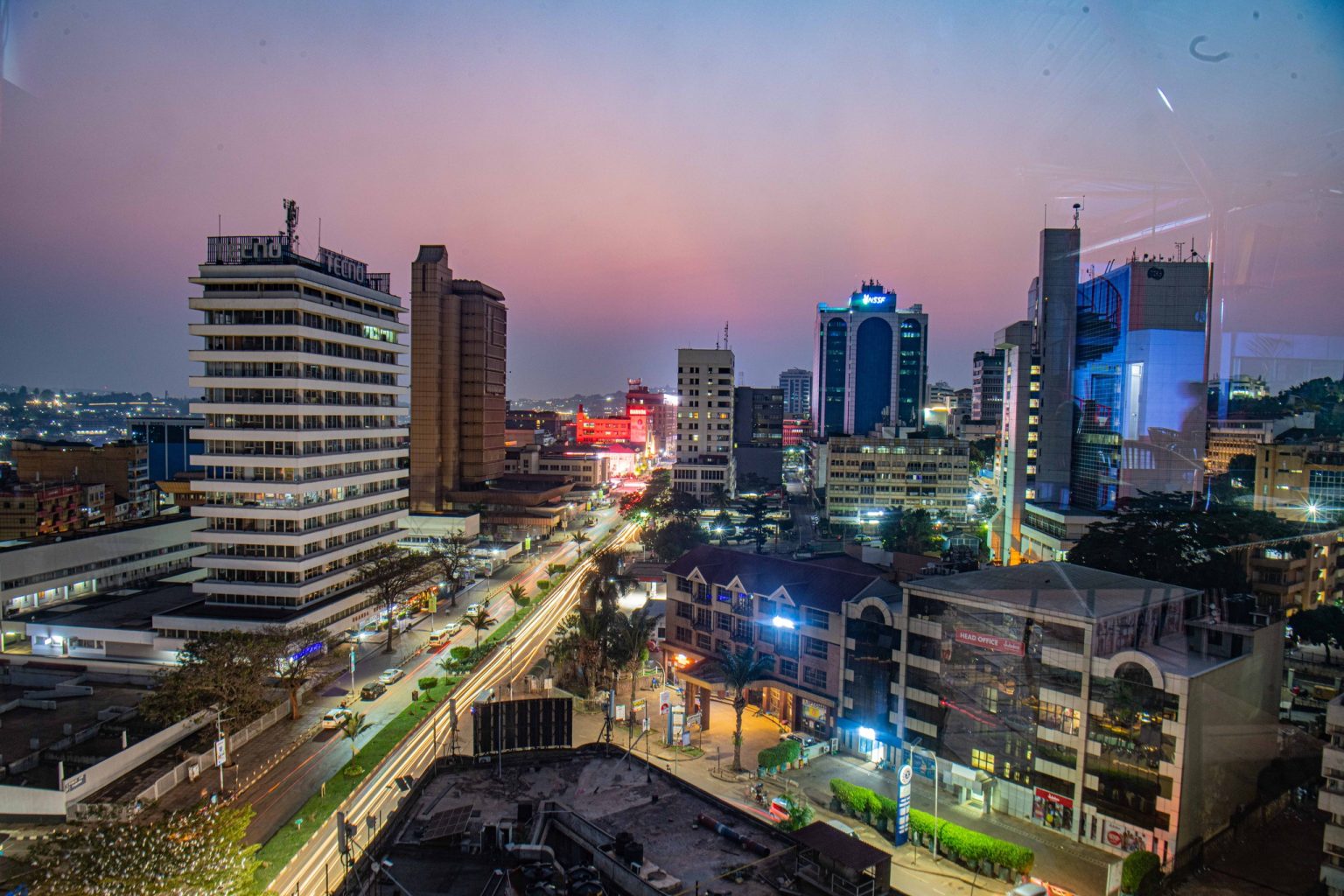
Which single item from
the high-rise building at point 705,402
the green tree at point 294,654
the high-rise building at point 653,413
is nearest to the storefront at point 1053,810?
the green tree at point 294,654

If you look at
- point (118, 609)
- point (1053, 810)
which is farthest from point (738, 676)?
point (118, 609)

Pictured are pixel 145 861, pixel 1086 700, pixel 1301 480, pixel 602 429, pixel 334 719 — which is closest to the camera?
pixel 145 861

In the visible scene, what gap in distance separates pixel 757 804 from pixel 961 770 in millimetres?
3396

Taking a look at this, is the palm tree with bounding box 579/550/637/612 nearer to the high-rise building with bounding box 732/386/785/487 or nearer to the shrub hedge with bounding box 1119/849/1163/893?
the shrub hedge with bounding box 1119/849/1163/893

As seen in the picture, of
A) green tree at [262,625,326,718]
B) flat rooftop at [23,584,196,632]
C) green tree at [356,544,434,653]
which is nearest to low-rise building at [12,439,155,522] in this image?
flat rooftop at [23,584,196,632]

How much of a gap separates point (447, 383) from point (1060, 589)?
30.6 m

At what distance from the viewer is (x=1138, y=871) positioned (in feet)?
31.7

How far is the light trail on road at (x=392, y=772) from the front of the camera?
379 inches

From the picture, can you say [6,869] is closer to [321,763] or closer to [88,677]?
[321,763]

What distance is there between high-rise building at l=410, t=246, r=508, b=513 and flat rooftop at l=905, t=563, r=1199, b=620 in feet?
91.5

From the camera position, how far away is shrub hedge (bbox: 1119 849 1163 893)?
31.5 ft

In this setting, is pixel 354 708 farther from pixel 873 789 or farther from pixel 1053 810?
pixel 1053 810

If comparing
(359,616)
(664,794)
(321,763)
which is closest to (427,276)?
(359,616)

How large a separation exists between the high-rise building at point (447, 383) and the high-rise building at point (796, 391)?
87.6m
